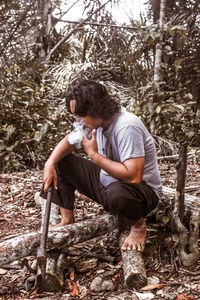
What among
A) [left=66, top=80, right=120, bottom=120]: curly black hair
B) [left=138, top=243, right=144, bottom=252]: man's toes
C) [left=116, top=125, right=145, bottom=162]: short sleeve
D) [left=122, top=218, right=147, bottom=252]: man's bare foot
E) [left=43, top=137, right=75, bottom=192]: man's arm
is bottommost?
[left=138, top=243, right=144, bottom=252]: man's toes

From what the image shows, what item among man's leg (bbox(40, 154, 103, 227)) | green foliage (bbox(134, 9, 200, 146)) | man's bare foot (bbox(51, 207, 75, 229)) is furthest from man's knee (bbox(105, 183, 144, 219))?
green foliage (bbox(134, 9, 200, 146))

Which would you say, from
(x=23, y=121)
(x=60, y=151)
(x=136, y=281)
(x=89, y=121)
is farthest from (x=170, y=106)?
(x=136, y=281)

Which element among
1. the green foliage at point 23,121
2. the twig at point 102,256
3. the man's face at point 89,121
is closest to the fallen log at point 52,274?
the twig at point 102,256

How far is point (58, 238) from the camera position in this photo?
1.96 meters

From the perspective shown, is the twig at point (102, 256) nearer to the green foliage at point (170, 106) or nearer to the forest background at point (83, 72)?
the forest background at point (83, 72)

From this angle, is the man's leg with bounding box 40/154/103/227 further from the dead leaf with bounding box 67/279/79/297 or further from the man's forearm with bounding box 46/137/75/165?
the dead leaf with bounding box 67/279/79/297

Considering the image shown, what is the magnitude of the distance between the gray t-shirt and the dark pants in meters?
0.08

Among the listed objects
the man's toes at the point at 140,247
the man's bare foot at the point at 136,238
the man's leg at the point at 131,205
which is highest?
the man's leg at the point at 131,205

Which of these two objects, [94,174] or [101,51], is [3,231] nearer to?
[94,174]

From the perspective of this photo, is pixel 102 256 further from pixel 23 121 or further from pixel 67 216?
pixel 23 121

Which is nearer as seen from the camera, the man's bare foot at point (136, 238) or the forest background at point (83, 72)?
the man's bare foot at point (136, 238)

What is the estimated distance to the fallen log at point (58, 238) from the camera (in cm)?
180

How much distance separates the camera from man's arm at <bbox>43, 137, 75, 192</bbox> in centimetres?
229

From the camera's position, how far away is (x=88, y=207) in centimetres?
307
